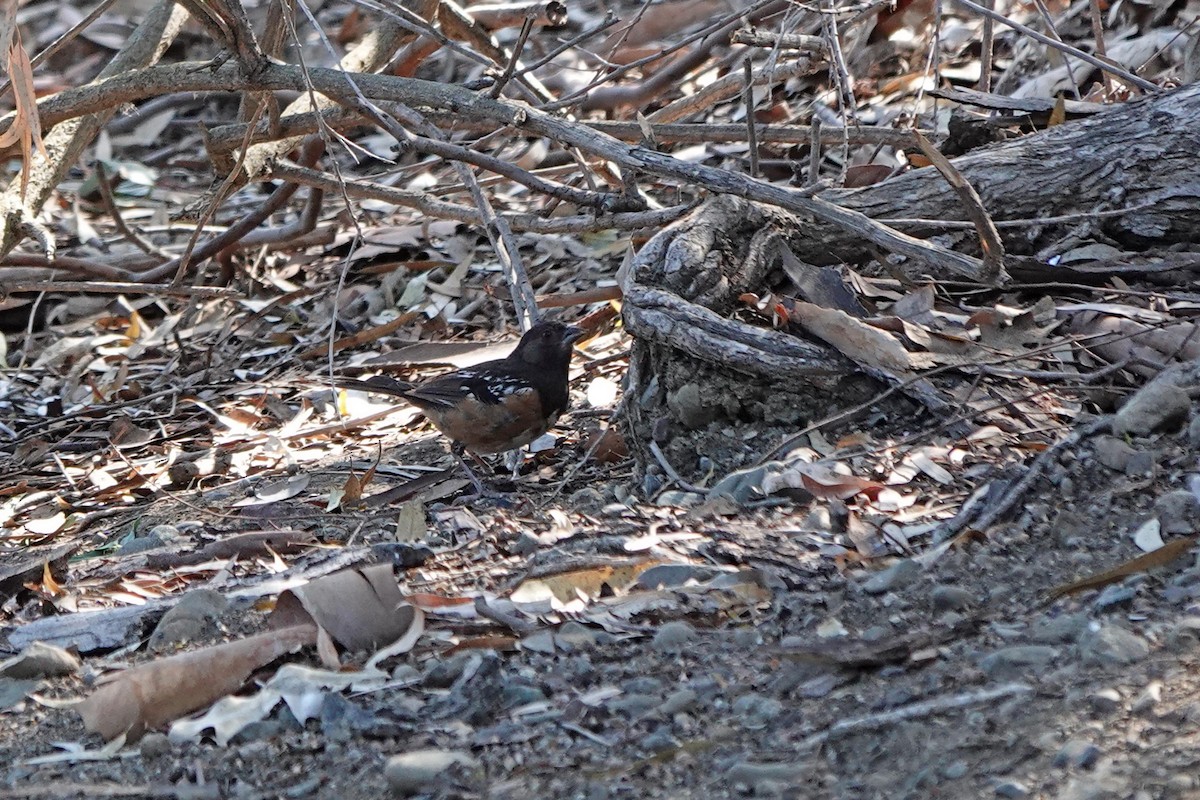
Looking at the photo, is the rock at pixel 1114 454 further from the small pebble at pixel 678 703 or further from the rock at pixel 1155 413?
the small pebble at pixel 678 703

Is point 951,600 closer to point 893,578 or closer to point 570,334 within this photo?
point 893,578

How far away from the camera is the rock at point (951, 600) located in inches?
107

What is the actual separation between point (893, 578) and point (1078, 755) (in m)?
0.80

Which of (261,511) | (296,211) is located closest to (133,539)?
(261,511)

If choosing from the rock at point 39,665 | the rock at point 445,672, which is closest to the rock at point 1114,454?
the rock at point 445,672

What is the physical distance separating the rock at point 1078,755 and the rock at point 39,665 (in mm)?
2175

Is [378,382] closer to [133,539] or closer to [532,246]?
[133,539]

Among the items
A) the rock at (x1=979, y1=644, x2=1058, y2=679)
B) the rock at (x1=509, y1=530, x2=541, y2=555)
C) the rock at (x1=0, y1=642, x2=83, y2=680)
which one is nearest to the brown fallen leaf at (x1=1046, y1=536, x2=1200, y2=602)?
the rock at (x1=979, y1=644, x2=1058, y2=679)

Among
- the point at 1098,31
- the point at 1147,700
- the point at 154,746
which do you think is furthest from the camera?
the point at 1098,31

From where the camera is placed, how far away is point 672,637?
2.76 meters

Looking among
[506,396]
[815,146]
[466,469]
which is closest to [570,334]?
[506,396]

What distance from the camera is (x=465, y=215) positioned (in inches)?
206

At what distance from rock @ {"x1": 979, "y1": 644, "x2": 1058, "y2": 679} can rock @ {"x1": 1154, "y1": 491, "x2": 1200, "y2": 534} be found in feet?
1.90

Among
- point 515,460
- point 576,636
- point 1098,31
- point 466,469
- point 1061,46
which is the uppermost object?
point 1061,46
